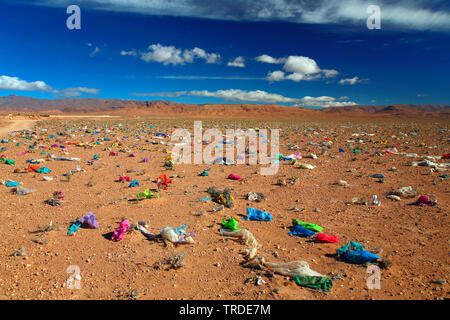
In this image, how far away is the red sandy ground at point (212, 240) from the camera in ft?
10.2

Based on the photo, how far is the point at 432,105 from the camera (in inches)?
5891

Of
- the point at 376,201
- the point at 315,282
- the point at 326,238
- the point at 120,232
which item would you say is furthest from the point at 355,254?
the point at 120,232

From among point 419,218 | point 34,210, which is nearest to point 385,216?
point 419,218

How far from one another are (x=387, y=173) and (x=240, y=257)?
6614 millimetres

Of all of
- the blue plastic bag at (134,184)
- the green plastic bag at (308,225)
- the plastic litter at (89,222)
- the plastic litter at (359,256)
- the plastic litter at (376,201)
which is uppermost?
the blue plastic bag at (134,184)

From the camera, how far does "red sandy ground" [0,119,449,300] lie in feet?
10.2

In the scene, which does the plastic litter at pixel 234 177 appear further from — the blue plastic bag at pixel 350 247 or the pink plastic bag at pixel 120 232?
the blue plastic bag at pixel 350 247

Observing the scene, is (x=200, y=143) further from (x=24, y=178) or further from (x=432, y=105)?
(x=432, y=105)

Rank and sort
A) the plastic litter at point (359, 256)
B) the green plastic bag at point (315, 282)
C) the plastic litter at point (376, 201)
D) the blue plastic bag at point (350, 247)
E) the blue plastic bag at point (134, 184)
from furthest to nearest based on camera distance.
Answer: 1. the blue plastic bag at point (134, 184)
2. the plastic litter at point (376, 201)
3. the blue plastic bag at point (350, 247)
4. the plastic litter at point (359, 256)
5. the green plastic bag at point (315, 282)

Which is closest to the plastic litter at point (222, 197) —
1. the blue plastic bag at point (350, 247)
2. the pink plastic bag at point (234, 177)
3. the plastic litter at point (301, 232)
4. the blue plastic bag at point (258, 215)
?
the blue plastic bag at point (258, 215)

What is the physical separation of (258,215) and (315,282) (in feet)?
6.73

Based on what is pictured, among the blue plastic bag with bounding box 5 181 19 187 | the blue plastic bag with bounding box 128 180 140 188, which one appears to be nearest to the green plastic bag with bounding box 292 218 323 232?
the blue plastic bag with bounding box 128 180 140 188

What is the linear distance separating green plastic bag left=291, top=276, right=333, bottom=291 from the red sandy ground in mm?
78

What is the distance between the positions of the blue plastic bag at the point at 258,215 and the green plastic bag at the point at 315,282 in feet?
6.04
